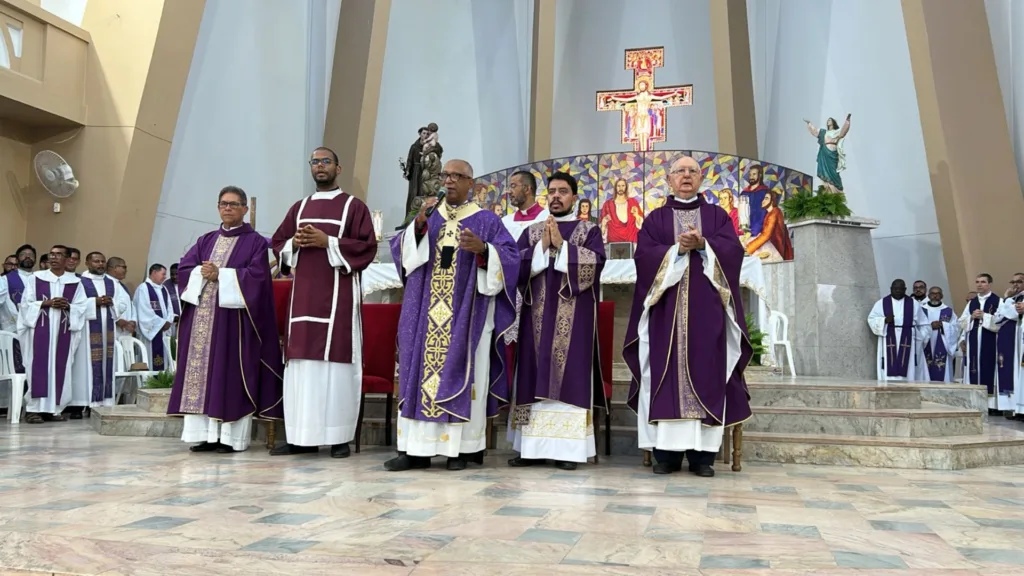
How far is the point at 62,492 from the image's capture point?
394 centimetres

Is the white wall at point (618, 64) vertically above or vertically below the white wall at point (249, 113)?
above

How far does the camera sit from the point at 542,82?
1504 cm

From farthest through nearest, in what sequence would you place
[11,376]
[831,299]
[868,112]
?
[868,112] < [831,299] < [11,376]

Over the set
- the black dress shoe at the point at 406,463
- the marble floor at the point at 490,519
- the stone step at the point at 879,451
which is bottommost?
the marble floor at the point at 490,519

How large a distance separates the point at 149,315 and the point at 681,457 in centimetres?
677

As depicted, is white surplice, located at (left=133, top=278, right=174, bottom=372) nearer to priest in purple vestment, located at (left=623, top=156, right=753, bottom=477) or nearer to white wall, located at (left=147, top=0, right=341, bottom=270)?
white wall, located at (left=147, top=0, right=341, bottom=270)

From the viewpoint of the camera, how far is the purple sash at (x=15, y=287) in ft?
27.4

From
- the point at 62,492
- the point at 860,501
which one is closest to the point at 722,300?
the point at 860,501

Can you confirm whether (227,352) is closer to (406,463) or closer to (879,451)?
(406,463)

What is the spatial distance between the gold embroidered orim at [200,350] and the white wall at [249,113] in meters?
4.90

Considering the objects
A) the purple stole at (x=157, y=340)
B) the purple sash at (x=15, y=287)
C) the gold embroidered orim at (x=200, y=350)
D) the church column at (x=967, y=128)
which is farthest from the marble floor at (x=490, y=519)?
the church column at (x=967, y=128)

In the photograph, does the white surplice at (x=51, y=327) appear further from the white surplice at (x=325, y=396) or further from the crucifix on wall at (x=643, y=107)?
the crucifix on wall at (x=643, y=107)

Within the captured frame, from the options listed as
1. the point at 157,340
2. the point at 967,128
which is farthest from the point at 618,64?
the point at 157,340

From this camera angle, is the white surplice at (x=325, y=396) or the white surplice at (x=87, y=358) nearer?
the white surplice at (x=325, y=396)
